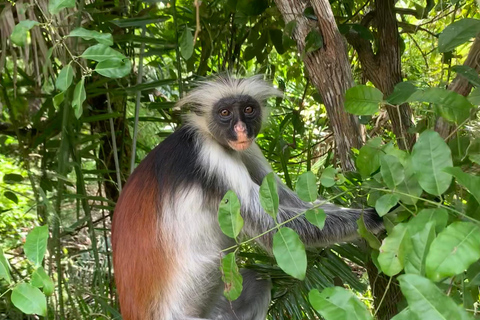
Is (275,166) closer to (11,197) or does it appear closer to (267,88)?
(267,88)

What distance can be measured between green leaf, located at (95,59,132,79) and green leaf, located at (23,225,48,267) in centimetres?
73

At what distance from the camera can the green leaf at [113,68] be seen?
8.70 ft

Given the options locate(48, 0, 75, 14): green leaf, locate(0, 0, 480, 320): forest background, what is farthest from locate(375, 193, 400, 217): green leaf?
locate(48, 0, 75, 14): green leaf

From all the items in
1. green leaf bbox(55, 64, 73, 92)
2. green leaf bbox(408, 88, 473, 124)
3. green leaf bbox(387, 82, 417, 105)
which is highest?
green leaf bbox(55, 64, 73, 92)

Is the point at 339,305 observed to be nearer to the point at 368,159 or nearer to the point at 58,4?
the point at 368,159

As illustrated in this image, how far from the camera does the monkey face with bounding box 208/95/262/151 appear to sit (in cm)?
386

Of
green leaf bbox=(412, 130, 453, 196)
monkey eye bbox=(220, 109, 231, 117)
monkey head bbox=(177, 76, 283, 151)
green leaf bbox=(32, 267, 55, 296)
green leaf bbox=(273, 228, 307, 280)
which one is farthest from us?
monkey eye bbox=(220, 109, 231, 117)

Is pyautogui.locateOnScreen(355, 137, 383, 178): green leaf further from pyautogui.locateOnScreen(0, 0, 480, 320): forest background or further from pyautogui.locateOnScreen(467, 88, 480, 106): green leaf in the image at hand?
pyautogui.locateOnScreen(467, 88, 480, 106): green leaf

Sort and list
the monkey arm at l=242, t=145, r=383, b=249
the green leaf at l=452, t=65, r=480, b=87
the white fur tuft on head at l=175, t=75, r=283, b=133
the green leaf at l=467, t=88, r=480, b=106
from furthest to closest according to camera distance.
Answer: the white fur tuft on head at l=175, t=75, r=283, b=133
the monkey arm at l=242, t=145, r=383, b=249
the green leaf at l=452, t=65, r=480, b=87
the green leaf at l=467, t=88, r=480, b=106

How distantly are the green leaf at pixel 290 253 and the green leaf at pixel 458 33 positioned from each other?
130cm

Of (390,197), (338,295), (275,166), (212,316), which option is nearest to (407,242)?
(338,295)

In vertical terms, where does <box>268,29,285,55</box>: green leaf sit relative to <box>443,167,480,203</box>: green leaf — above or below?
above

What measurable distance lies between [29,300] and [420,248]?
1.28m

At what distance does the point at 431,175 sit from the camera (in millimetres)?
1877
